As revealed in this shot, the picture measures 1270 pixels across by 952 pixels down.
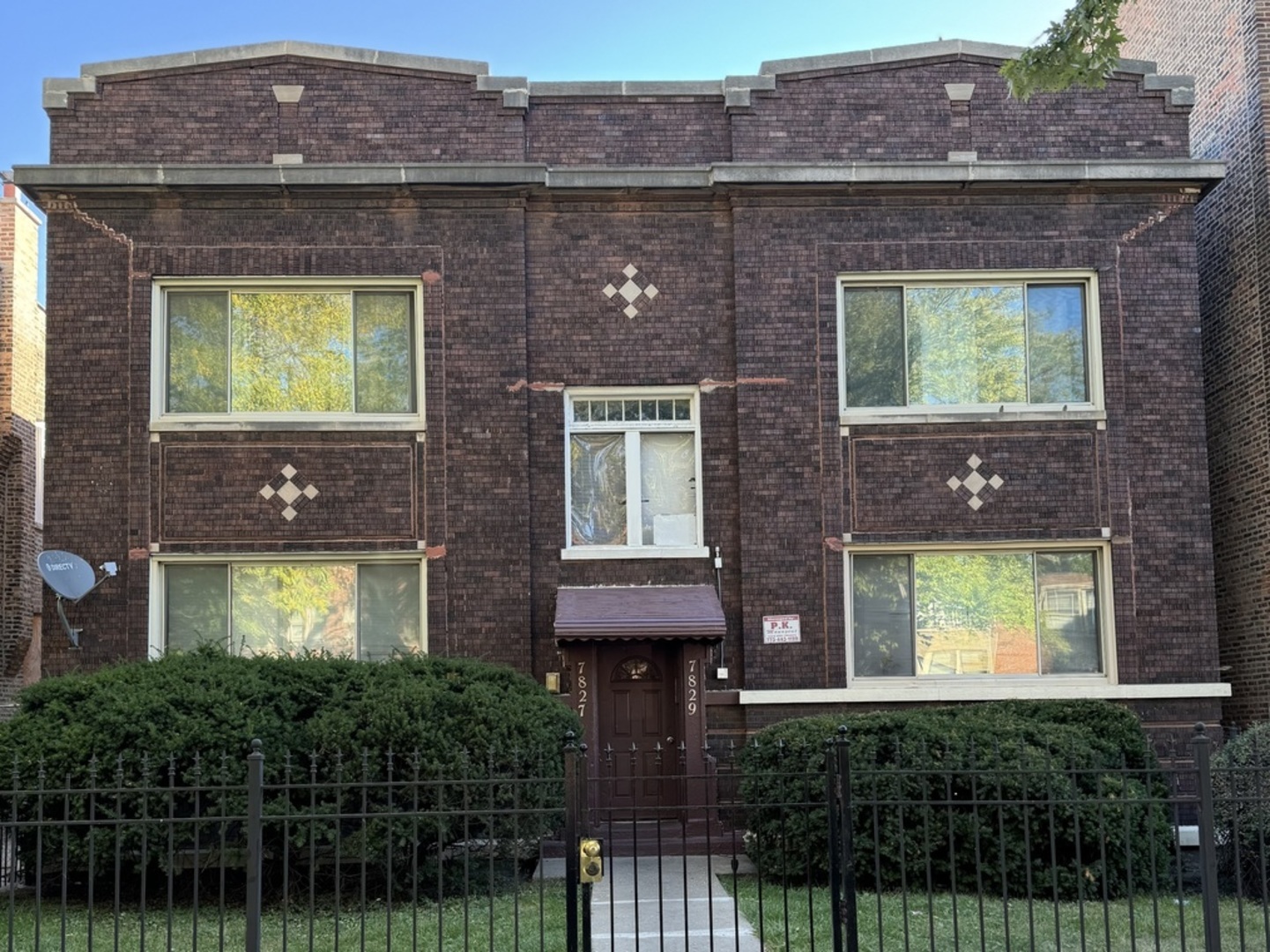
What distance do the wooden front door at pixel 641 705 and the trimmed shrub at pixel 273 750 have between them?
122 inches

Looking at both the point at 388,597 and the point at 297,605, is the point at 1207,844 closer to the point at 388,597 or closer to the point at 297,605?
the point at 388,597

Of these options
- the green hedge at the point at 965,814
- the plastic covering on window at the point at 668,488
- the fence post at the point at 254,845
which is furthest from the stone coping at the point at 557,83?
the fence post at the point at 254,845

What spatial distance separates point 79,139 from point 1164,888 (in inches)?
552

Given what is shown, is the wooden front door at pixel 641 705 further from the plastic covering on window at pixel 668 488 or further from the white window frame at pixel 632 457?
the plastic covering on window at pixel 668 488

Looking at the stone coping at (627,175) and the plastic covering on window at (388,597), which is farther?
the plastic covering on window at (388,597)

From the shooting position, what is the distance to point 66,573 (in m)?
14.9

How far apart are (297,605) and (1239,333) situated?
1170 cm

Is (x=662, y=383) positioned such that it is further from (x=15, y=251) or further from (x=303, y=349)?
(x=15, y=251)

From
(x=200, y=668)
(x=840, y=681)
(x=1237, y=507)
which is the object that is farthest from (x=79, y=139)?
(x=1237, y=507)

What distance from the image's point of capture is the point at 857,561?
16188 mm

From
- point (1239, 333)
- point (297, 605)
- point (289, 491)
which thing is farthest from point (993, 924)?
point (1239, 333)

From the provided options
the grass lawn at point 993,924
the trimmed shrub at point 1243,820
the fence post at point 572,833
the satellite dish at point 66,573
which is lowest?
the grass lawn at point 993,924

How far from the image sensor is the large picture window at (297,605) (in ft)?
52.0

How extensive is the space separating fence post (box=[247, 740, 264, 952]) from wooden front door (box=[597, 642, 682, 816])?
795 cm
